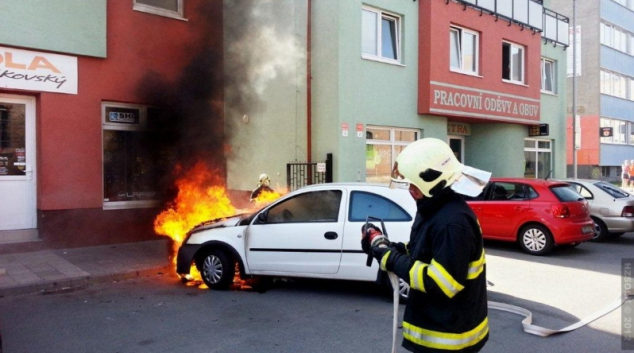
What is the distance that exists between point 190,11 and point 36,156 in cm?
481

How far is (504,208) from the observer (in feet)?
34.2

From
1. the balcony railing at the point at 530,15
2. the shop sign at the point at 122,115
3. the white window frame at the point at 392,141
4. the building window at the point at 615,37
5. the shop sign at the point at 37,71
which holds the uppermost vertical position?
the building window at the point at 615,37

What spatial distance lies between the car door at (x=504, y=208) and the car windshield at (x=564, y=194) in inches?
20.4

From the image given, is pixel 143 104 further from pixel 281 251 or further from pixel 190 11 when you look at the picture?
Result: pixel 281 251

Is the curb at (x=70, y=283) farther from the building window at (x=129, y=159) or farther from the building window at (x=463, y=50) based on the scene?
the building window at (x=463, y=50)

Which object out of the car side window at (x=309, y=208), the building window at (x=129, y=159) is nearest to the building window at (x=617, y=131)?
the building window at (x=129, y=159)

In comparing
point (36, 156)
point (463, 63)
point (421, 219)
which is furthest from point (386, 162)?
point (421, 219)

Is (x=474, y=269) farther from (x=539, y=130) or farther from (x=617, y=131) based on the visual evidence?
(x=617, y=131)

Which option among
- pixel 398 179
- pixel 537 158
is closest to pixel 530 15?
pixel 537 158

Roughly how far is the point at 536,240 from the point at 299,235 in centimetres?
568

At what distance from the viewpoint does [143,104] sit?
11156 millimetres

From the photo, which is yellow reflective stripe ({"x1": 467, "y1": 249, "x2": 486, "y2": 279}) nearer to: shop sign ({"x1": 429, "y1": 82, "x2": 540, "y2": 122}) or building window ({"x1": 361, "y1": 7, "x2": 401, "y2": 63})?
building window ({"x1": 361, "y1": 7, "x2": 401, "y2": 63})

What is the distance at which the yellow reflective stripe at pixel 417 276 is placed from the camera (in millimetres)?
2404

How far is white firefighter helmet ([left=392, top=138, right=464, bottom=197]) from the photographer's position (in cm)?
252
